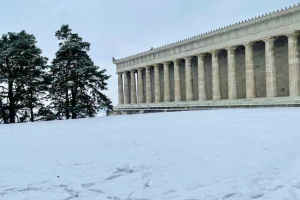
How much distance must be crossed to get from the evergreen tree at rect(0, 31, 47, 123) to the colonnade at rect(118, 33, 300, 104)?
83.5 ft

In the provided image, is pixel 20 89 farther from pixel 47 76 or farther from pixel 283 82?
pixel 283 82

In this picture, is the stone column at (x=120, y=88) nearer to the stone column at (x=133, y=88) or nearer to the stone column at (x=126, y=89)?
the stone column at (x=126, y=89)

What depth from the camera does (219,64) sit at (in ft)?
167

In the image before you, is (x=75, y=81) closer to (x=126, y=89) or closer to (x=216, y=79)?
(x=216, y=79)

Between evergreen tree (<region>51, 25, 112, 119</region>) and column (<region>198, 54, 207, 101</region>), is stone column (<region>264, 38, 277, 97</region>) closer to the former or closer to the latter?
column (<region>198, 54, 207, 101</region>)

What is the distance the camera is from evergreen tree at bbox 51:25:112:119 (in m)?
38.4

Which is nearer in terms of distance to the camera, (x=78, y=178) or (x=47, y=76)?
(x=78, y=178)

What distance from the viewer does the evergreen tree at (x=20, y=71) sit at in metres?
35.5

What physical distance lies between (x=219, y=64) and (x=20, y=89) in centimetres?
3222

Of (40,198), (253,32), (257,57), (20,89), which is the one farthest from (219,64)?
(40,198)

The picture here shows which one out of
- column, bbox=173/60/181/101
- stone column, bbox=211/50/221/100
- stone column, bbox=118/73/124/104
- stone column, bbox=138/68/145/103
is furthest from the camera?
stone column, bbox=118/73/124/104

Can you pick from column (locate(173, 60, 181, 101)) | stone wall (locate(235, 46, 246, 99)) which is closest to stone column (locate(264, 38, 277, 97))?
stone wall (locate(235, 46, 246, 99))

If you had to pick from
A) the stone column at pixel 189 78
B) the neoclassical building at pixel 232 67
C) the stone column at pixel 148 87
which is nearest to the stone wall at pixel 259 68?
the neoclassical building at pixel 232 67

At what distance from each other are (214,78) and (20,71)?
28301mm
